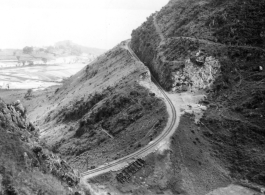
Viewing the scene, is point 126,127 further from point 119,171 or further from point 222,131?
point 222,131

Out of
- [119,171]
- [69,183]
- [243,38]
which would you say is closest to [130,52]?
[243,38]

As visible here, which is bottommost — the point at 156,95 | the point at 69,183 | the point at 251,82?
the point at 69,183

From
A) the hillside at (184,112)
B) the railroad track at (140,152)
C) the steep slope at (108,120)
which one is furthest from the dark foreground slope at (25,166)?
the steep slope at (108,120)

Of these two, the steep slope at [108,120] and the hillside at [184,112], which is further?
the steep slope at [108,120]

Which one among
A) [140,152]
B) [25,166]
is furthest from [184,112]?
[25,166]

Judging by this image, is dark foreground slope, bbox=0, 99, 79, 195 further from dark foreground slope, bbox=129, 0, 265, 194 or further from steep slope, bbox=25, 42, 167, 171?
dark foreground slope, bbox=129, 0, 265, 194

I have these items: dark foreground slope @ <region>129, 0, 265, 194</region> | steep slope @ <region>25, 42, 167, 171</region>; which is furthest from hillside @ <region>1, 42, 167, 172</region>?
dark foreground slope @ <region>129, 0, 265, 194</region>

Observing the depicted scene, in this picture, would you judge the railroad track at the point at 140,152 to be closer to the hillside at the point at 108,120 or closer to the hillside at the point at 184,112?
the hillside at the point at 184,112
